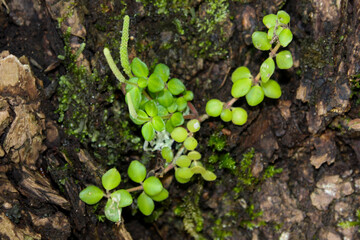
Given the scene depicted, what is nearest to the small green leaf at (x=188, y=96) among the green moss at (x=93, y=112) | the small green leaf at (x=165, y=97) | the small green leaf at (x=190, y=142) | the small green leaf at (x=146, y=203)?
the small green leaf at (x=165, y=97)

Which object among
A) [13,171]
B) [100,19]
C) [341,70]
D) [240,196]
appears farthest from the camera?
[240,196]

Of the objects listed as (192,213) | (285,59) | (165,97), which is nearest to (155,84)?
(165,97)

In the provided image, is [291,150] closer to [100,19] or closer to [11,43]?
[100,19]

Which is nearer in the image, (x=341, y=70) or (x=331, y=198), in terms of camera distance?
(x=341, y=70)

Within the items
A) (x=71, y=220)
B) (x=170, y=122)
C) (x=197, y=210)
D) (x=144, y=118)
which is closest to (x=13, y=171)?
(x=71, y=220)

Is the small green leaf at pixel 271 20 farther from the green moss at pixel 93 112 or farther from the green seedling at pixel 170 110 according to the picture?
the green moss at pixel 93 112

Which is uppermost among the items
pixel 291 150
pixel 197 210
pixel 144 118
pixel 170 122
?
pixel 144 118
